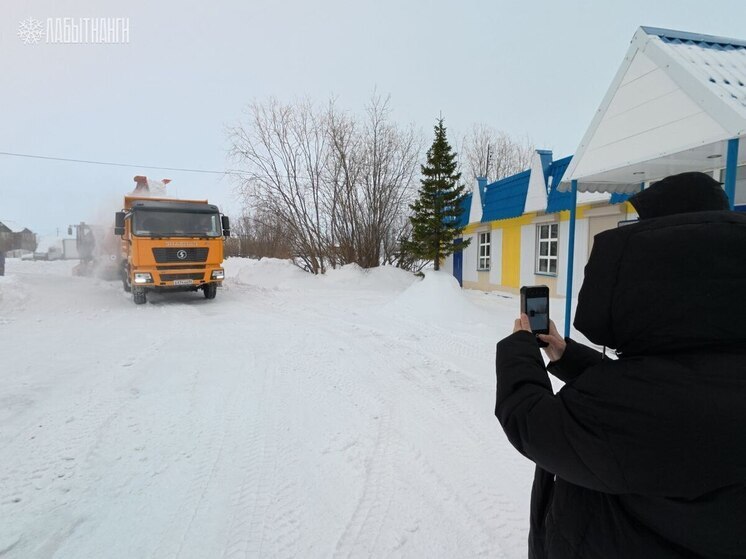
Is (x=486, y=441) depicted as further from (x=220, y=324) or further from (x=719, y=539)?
(x=220, y=324)

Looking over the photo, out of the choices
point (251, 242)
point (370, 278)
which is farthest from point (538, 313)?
point (251, 242)

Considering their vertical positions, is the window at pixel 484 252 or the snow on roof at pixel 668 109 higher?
the snow on roof at pixel 668 109

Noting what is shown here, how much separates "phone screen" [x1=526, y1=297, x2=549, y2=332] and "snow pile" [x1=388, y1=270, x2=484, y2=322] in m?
7.25

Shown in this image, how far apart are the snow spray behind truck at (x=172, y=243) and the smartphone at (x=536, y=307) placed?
10913 mm

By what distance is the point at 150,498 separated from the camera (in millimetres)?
2652

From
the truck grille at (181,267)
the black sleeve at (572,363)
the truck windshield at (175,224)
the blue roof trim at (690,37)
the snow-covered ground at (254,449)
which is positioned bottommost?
the snow-covered ground at (254,449)

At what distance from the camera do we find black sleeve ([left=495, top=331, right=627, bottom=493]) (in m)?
0.97

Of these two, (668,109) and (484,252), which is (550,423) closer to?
(668,109)

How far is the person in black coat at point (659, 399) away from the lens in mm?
883

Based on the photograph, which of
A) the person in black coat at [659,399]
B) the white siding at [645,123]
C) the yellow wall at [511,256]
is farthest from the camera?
the yellow wall at [511,256]

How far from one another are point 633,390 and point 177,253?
37.7 ft

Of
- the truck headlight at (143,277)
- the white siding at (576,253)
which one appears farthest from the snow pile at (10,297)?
the white siding at (576,253)

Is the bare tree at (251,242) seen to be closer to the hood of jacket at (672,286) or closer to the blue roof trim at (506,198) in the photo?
the blue roof trim at (506,198)

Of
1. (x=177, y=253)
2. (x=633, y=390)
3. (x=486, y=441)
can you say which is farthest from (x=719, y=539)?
(x=177, y=253)
